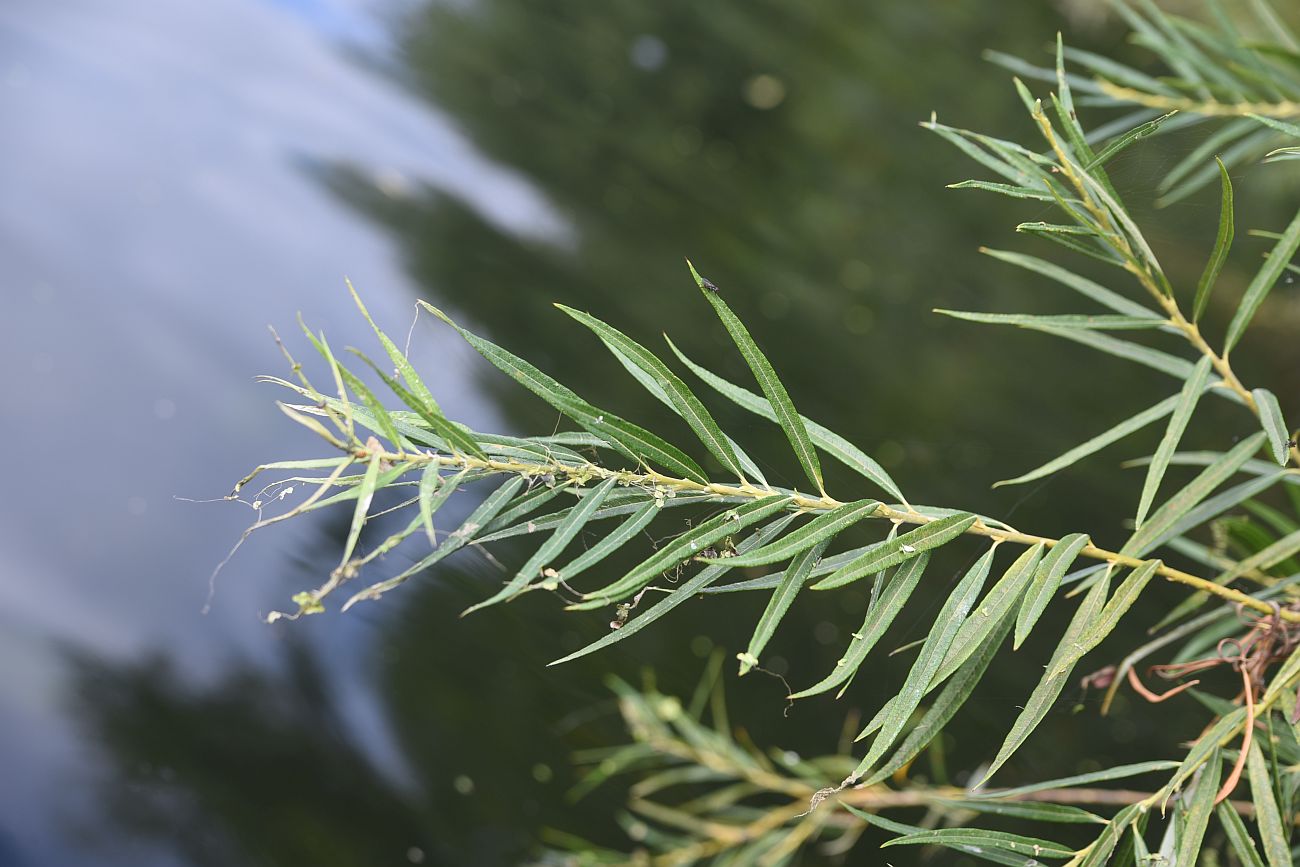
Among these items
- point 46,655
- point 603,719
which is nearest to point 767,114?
point 603,719

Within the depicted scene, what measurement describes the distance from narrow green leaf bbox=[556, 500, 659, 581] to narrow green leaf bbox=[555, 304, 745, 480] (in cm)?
3

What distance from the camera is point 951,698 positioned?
406mm

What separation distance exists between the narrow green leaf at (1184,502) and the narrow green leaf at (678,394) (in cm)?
19

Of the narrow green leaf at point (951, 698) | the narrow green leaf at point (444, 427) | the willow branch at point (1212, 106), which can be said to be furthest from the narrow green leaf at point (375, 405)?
the willow branch at point (1212, 106)

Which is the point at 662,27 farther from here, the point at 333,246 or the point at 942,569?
the point at 942,569

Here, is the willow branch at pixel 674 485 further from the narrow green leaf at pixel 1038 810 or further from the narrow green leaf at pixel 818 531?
the narrow green leaf at pixel 1038 810

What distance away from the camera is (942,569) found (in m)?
1.15

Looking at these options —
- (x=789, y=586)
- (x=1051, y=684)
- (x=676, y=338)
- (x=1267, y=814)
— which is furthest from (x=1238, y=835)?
(x=676, y=338)

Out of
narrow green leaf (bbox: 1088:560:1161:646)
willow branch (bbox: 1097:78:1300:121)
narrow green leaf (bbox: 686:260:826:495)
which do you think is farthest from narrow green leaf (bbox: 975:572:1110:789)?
willow branch (bbox: 1097:78:1300:121)

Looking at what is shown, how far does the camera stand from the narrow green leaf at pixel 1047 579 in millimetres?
377

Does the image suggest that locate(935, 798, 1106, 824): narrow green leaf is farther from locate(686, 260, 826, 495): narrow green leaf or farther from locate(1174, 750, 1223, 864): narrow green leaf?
locate(686, 260, 826, 495): narrow green leaf

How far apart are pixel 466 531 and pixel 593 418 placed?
61 mm

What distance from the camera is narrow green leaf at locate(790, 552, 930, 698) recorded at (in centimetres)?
37

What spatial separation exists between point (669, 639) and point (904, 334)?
2.75 feet
